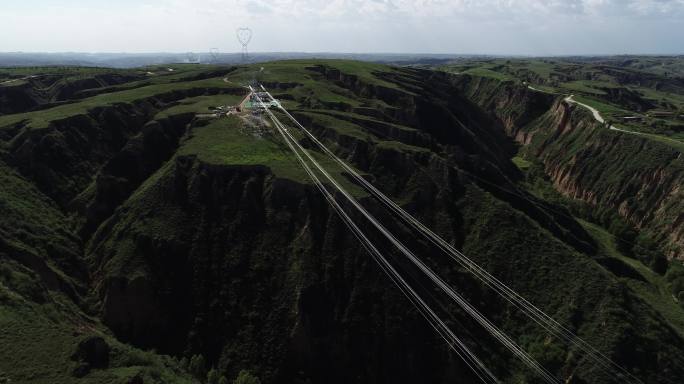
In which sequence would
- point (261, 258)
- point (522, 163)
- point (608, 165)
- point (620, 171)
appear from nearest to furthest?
point (261, 258) < point (620, 171) < point (608, 165) < point (522, 163)

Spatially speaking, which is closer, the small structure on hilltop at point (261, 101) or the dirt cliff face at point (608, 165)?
the small structure on hilltop at point (261, 101)

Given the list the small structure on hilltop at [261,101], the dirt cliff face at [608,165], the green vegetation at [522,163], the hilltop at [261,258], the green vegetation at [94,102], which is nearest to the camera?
the hilltop at [261,258]

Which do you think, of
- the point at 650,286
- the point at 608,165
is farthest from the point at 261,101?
the point at 608,165

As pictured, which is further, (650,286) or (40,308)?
(650,286)

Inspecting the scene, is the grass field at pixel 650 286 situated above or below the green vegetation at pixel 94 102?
below

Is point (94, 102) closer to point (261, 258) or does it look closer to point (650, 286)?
point (261, 258)

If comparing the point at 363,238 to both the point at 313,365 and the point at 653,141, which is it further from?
the point at 653,141

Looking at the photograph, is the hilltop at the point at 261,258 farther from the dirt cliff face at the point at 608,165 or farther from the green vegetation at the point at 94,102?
the dirt cliff face at the point at 608,165

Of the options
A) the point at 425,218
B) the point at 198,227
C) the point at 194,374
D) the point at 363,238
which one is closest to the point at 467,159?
the point at 425,218

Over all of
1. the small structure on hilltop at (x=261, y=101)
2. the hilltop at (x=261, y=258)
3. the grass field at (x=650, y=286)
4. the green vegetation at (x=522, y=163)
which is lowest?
the grass field at (x=650, y=286)

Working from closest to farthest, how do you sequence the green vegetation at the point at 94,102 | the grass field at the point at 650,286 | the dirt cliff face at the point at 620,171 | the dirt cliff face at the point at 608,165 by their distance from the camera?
the grass field at the point at 650,286, the green vegetation at the point at 94,102, the dirt cliff face at the point at 620,171, the dirt cliff face at the point at 608,165

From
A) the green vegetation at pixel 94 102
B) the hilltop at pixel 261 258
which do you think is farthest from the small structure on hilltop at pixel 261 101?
the green vegetation at pixel 94 102

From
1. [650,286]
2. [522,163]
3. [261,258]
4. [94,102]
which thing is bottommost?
[650,286]
